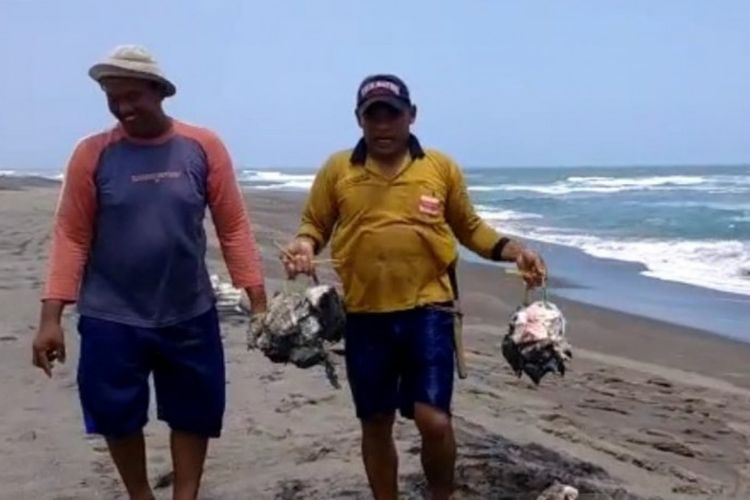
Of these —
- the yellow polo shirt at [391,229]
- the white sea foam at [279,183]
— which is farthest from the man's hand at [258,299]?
the white sea foam at [279,183]

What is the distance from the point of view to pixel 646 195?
1828 inches

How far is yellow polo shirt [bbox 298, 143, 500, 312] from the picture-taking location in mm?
4371

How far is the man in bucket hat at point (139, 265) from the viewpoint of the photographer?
410 centimetres

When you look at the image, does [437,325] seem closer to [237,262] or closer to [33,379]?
[237,262]

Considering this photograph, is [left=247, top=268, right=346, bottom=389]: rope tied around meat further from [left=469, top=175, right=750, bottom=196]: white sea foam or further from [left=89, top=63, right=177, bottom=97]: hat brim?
[left=469, top=175, right=750, bottom=196]: white sea foam

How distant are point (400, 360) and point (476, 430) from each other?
6.25ft

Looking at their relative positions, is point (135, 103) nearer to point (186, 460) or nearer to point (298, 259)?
point (298, 259)

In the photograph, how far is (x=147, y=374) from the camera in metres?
4.26

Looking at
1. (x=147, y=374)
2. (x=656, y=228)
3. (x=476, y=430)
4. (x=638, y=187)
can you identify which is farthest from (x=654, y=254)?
(x=638, y=187)

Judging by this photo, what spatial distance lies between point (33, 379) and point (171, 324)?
3587mm

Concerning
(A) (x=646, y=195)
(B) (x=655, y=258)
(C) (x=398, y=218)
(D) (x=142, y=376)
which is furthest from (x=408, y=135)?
(A) (x=646, y=195)

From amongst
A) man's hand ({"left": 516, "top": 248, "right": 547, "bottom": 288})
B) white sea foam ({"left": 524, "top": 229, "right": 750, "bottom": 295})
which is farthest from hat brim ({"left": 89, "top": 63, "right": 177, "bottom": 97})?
white sea foam ({"left": 524, "top": 229, "right": 750, "bottom": 295})

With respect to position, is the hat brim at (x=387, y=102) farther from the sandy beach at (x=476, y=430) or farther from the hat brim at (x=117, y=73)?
the sandy beach at (x=476, y=430)

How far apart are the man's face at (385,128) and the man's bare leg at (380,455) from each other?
0.99m
